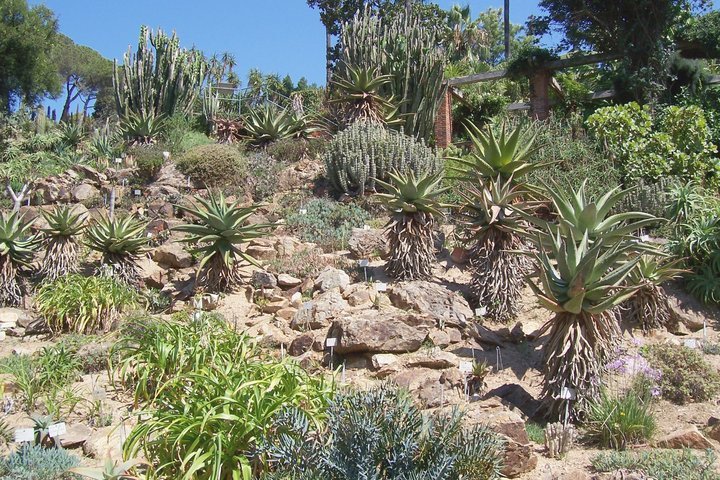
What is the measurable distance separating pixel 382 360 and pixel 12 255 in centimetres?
579

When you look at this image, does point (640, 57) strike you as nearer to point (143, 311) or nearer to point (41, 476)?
point (143, 311)

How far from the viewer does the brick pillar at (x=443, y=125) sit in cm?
1626

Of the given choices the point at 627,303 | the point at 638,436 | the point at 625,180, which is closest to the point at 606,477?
the point at 638,436

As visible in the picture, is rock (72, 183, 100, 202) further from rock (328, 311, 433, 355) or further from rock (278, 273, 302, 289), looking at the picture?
rock (328, 311, 433, 355)

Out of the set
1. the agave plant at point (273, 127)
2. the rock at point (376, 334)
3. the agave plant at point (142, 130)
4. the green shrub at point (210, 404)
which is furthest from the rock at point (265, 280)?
the agave plant at point (142, 130)

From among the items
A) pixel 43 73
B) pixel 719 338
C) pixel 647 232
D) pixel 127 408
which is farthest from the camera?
pixel 43 73

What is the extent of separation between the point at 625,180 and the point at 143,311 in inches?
325

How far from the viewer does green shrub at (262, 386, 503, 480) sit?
4.42 meters

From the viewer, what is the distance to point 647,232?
10.2 m

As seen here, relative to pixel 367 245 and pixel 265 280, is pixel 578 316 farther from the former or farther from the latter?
pixel 265 280

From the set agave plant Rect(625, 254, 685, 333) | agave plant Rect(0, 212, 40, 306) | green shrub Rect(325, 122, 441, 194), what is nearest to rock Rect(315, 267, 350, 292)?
green shrub Rect(325, 122, 441, 194)

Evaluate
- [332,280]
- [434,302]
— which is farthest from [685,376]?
[332,280]

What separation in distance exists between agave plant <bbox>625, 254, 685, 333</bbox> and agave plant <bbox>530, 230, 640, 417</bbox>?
1.96 meters

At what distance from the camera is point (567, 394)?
236 inches
